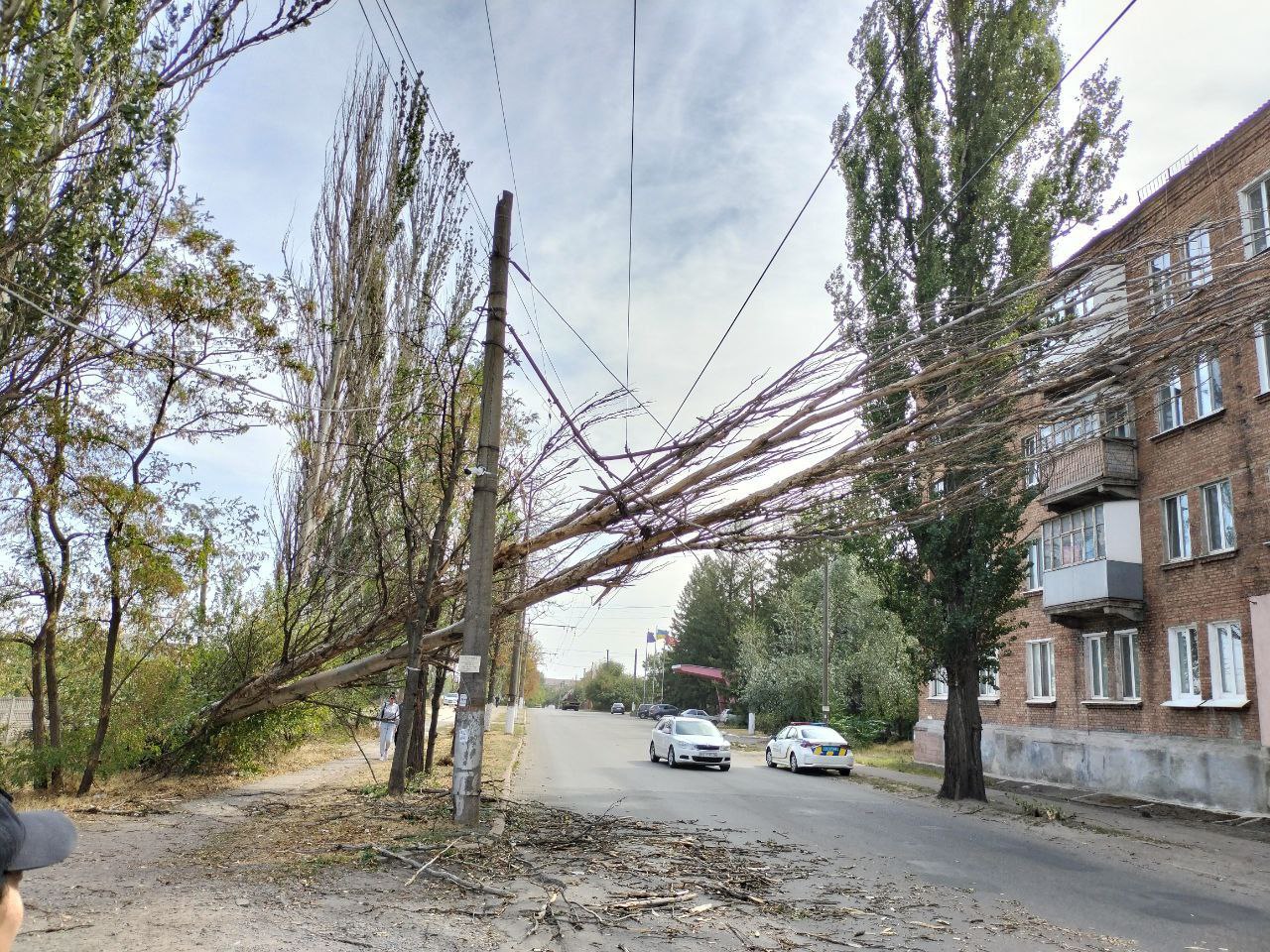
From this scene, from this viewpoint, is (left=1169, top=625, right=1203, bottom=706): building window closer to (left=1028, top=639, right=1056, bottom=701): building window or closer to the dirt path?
(left=1028, top=639, right=1056, bottom=701): building window

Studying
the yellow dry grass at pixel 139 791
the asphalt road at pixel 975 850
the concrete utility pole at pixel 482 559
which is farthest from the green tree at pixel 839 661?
the concrete utility pole at pixel 482 559

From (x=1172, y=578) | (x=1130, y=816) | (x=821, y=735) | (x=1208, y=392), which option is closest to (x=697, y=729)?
(x=821, y=735)

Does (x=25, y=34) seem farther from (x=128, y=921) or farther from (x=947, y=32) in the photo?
(x=947, y=32)

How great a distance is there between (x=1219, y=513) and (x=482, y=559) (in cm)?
1655

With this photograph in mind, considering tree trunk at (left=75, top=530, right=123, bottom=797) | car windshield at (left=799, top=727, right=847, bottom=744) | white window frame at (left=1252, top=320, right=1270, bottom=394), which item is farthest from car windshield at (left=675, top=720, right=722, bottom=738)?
tree trunk at (left=75, top=530, right=123, bottom=797)

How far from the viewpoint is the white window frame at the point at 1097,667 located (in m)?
22.4

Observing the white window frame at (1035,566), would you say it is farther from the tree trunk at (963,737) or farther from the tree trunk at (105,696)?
the tree trunk at (105,696)

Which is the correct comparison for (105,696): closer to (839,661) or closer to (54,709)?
(54,709)

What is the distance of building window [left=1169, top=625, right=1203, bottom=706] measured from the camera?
19344 millimetres

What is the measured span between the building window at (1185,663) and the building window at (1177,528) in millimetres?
1664

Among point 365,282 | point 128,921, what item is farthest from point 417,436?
point 128,921

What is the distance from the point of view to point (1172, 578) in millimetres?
20094

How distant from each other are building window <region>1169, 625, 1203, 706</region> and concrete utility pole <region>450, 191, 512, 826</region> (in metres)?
16.6


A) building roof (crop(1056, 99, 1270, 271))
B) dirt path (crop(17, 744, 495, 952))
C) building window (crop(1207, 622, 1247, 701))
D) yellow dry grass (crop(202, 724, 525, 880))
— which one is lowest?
yellow dry grass (crop(202, 724, 525, 880))
